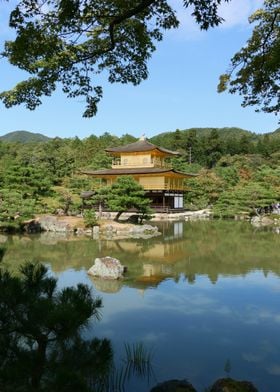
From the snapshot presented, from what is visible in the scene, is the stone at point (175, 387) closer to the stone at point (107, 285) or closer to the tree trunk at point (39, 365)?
the tree trunk at point (39, 365)

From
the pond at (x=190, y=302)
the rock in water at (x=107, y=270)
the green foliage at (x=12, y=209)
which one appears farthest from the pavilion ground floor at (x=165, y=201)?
the rock in water at (x=107, y=270)

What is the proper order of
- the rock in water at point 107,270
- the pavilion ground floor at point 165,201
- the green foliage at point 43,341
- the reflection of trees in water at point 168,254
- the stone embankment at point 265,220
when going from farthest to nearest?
the pavilion ground floor at point 165,201 < the stone embankment at point 265,220 < the reflection of trees in water at point 168,254 < the rock in water at point 107,270 < the green foliage at point 43,341

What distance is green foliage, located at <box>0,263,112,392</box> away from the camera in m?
2.42

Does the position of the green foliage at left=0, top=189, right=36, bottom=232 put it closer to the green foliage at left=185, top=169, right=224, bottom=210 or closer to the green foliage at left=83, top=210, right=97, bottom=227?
the green foliage at left=83, top=210, right=97, bottom=227

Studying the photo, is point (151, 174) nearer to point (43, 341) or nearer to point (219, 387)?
point (219, 387)

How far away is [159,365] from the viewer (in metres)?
4.61

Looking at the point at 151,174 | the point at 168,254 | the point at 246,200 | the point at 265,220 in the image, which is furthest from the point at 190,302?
the point at 151,174

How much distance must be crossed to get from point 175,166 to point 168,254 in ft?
84.5

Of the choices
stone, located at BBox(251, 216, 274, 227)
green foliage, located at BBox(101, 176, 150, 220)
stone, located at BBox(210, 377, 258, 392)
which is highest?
green foliage, located at BBox(101, 176, 150, 220)

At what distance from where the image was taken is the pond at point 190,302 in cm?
466

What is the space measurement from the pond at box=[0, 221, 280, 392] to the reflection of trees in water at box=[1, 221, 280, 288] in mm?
27

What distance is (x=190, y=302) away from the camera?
7.23 m


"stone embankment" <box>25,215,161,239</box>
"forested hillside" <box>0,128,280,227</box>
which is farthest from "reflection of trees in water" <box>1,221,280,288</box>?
"forested hillside" <box>0,128,280,227</box>

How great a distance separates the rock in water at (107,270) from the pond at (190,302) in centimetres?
24
